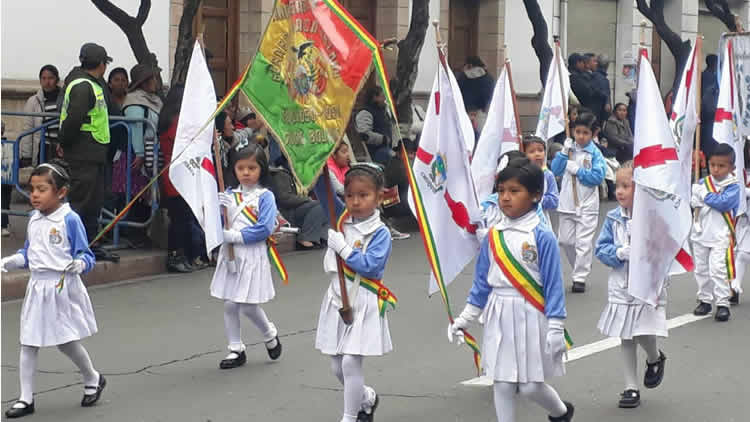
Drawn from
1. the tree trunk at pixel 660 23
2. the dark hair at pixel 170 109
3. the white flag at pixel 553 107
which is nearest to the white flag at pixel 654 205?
the white flag at pixel 553 107

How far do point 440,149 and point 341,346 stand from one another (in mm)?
1427

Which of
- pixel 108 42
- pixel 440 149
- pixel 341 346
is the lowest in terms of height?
pixel 341 346

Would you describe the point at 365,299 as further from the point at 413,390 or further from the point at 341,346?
the point at 413,390

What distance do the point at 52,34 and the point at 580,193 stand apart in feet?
23.0

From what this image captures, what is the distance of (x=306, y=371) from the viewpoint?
336 inches

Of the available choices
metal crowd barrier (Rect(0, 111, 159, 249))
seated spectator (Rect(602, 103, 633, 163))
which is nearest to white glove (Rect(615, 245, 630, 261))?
metal crowd barrier (Rect(0, 111, 159, 249))

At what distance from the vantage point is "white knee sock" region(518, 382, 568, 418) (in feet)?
21.1

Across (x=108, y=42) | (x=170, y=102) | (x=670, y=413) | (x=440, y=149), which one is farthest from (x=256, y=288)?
(x=108, y=42)

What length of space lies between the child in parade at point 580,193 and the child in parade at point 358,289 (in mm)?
5102

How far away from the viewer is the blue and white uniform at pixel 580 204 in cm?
1193

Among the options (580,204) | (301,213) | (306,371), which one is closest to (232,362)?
(306,371)

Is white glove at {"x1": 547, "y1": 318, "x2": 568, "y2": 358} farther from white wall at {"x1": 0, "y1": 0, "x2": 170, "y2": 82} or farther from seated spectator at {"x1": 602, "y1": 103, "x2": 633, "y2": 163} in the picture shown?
seated spectator at {"x1": 602, "y1": 103, "x2": 633, "y2": 163}

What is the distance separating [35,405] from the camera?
7586 millimetres

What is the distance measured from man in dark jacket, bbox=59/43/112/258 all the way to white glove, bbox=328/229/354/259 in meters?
4.95
